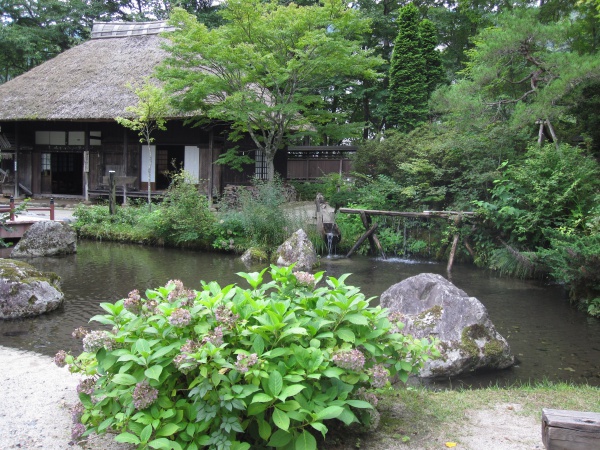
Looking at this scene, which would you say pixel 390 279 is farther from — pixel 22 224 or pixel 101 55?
pixel 101 55

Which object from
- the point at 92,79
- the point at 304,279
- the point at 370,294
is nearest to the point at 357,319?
the point at 304,279

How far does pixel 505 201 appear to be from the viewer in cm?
1121

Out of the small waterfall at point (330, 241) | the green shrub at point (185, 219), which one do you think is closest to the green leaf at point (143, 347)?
the small waterfall at point (330, 241)

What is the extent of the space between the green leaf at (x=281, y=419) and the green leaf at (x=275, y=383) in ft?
0.33

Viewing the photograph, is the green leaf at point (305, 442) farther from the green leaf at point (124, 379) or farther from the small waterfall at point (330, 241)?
the small waterfall at point (330, 241)

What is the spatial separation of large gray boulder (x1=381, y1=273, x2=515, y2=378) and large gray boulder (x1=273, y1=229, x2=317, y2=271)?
17.8 feet

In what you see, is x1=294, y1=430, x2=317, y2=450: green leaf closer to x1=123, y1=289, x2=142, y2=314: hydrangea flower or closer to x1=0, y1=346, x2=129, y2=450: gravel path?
x1=0, y1=346, x2=129, y2=450: gravel path

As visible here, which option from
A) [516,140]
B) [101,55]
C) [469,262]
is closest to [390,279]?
[469,262]

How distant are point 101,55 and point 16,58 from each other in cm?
951

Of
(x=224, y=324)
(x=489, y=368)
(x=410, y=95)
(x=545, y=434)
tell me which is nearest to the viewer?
(x=545, y=434)

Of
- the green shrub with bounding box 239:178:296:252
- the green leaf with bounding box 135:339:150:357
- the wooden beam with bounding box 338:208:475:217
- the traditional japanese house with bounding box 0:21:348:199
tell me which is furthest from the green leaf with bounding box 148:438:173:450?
the traditional japanese house with bounding box 0:21:348:199

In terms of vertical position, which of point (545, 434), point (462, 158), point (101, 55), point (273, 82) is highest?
point (101, 55)

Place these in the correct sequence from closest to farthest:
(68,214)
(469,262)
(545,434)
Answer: (545,434) → (469,262) → (68,214)

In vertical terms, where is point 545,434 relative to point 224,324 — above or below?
below
